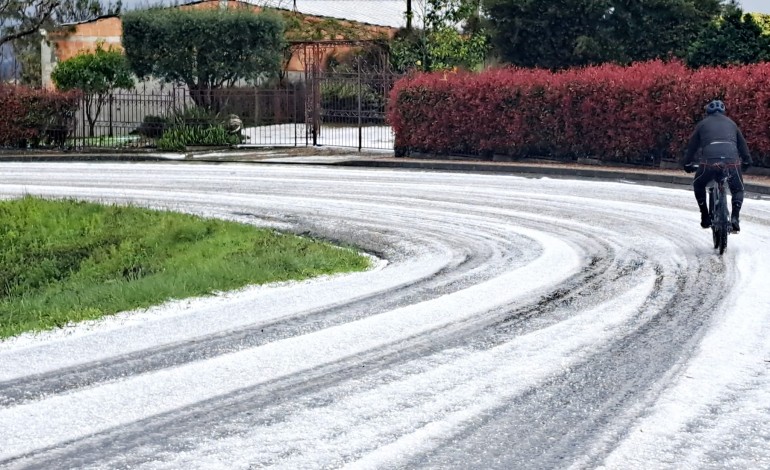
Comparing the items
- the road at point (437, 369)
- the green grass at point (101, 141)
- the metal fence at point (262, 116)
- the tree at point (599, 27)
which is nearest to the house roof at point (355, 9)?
the tree at point (599, 27)

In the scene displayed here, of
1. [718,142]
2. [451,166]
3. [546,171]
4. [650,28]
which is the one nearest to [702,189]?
[718,142]

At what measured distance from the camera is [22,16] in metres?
40.9

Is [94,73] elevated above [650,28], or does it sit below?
below

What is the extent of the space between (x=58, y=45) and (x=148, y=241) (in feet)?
94.2

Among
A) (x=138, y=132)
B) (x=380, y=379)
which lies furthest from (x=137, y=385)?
(x=138, y=132)

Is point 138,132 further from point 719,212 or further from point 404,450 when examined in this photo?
point 404,450

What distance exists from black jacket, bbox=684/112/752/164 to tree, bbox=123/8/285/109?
23639 millimetres

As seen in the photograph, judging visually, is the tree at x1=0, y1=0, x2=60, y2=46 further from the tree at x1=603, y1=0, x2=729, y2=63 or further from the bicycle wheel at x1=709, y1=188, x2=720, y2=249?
the bicycle wheel at x1=709, y1=188, x2=720, y2=249

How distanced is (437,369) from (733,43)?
1019 inches

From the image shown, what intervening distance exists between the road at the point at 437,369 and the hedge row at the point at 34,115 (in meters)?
21.3

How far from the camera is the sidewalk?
23234 mm

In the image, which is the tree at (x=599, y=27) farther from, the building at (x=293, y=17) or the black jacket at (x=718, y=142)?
the black jacket at (x=718, y=142)

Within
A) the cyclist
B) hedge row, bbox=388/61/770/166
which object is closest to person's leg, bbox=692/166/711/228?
the cyclist

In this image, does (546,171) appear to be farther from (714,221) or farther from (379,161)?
(714,221)
